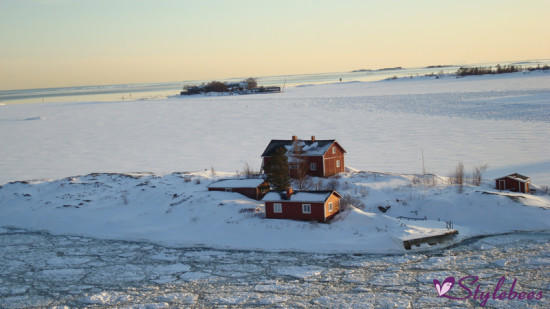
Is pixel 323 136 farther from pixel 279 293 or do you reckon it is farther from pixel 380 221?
pixel 279 293

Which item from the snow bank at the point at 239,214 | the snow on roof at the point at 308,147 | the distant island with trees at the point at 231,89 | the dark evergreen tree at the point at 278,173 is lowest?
the snow bank at the point at 239,214

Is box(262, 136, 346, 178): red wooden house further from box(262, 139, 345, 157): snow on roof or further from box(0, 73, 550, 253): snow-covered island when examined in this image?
box(0, 73, 550, 253): snow-covered island

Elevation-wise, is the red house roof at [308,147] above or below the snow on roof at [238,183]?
above

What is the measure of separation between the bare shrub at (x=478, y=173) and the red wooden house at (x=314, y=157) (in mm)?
7875

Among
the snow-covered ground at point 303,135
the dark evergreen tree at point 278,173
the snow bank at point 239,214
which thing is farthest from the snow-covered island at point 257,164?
the dark evergreen tree at point 278,173

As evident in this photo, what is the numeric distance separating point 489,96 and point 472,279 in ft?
188

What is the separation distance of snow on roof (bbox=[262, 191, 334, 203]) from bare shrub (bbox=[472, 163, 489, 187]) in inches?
371

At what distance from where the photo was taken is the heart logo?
1744 cm

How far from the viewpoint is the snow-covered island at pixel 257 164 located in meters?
24.7

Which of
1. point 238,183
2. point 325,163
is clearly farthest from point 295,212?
point 325,163

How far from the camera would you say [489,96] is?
7006cm

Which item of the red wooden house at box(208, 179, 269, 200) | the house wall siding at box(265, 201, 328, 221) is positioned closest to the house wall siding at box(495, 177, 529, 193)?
the house wall siding at box(265, 201, 328, 221)

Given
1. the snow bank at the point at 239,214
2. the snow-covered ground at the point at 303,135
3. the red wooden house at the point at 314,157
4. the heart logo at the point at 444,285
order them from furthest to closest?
the snow-covered ground at the point at 303,135, the red wooden house at the point at 314,157, the snow bank at the point at 239,214, the heart logo at the point at 444,285

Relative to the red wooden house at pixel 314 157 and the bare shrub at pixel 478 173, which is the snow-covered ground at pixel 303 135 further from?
the red wooden house at pixel 314 157
